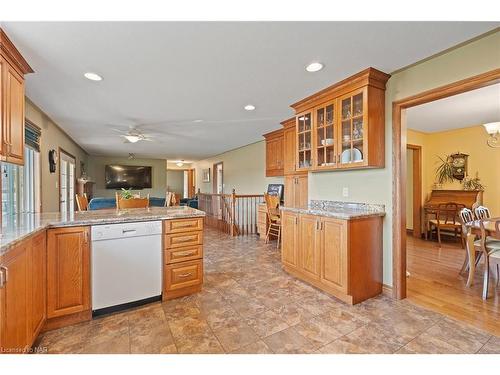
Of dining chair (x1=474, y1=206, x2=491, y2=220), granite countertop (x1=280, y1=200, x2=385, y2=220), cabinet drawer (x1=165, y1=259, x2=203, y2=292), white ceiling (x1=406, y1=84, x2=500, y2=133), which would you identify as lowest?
cabinet drawer (x1=165, y1=259, x2=203, y2=292)

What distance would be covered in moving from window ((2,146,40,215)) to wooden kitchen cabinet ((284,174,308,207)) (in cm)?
384

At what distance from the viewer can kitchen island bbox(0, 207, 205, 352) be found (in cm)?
140

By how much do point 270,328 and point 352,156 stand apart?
1917mm

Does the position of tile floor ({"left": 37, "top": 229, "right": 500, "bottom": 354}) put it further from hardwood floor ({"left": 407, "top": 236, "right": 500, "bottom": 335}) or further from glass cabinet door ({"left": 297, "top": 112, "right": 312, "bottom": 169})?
glass cabinet door ({"left": 297, "top": 112, "right": 312, "bottom": 169})

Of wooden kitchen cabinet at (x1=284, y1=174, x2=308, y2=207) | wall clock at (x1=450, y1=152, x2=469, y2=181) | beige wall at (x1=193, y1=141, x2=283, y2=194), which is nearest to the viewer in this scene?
wooden kitchen cabinet at (x1=284, y1=174, x2=308, y2=207)

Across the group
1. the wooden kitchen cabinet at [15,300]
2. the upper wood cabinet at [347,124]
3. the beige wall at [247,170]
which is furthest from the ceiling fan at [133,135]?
the wooden kitchen cabinet at [15,300]

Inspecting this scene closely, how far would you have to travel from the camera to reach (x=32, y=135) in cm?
332

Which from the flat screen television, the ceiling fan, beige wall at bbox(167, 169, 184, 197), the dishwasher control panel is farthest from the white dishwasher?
beige wall at bbox(167, 169, 184, 197)
